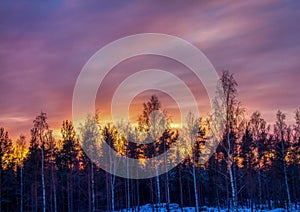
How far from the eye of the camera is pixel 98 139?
44.8 meters

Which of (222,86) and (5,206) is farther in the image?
(5,206)

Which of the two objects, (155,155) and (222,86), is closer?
(222,86)

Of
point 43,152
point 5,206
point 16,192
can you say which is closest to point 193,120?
point 43,152

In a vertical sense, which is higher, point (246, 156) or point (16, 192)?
point (246, 156)

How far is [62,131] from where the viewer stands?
193 ft

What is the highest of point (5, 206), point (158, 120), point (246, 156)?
point (158, 120)

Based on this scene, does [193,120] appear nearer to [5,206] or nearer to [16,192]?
[16,192]

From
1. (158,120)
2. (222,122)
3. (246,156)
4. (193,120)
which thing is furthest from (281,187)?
(222,122)

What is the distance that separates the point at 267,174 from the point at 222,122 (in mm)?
36751

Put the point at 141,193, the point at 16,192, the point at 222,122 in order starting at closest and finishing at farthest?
the point at 222,122 < the point at 16,192 < the point at 141,193

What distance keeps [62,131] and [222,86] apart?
3640cm

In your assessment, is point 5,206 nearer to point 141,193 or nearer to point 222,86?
point 141,193

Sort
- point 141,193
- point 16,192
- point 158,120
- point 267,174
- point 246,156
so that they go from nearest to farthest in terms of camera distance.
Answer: point 158,120 < point 246,156 < point 16,192 < point 267,174 < point 141,193

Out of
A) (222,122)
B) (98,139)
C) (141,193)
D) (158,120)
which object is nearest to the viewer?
(222,122)
